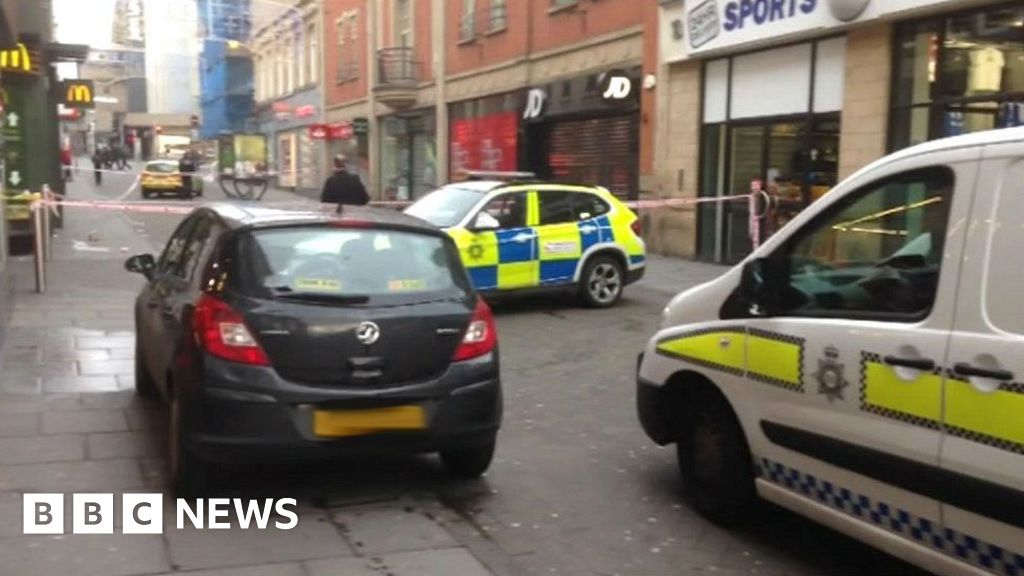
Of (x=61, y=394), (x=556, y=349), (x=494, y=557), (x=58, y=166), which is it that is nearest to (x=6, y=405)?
(x=61, y=394)

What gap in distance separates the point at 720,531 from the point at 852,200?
5.64ft

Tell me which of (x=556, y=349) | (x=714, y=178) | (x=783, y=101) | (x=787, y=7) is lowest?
(x=556, y=349)

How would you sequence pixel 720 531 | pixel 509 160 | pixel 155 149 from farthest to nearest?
pixel 155 149
pixel 509 160
pixel 720 531

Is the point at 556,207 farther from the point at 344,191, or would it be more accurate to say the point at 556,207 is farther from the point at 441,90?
the point at 441,90

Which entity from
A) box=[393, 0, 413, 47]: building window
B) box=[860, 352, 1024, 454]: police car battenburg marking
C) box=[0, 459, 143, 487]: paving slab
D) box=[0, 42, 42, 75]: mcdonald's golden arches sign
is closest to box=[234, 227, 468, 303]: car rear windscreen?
box=[0, 459, 143, 487]: paving slab

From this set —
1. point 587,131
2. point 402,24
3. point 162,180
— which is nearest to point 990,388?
point 587,131

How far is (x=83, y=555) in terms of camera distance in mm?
4363

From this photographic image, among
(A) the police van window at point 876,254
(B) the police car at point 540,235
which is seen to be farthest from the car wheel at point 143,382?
(A) the police van window at point 876,254

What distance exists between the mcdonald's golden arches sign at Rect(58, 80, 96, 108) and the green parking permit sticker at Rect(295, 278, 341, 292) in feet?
66.7

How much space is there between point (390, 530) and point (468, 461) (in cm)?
86

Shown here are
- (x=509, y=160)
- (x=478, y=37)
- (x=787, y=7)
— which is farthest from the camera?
(x=478, y=37)

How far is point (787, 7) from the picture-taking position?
14453mm

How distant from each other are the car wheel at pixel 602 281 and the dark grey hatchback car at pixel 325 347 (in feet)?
22.3

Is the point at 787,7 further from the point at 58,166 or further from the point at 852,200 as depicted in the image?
the point at 58,166
